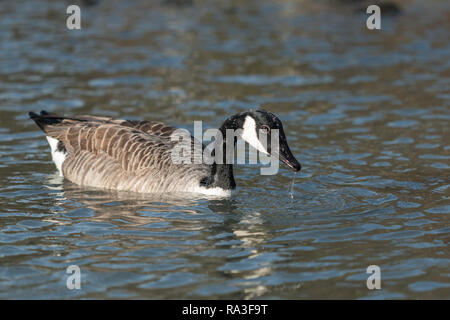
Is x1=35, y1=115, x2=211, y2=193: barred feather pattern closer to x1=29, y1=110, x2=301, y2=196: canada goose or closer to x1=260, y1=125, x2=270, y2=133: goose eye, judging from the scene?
x1=29, y1=110, x2=301, y2=196: canada goose

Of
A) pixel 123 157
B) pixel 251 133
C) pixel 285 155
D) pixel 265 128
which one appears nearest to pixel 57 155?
pixel 123 157

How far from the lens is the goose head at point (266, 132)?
36.1 feet

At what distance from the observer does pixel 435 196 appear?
11922mm

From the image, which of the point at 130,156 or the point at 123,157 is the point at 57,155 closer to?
the point at 123,157

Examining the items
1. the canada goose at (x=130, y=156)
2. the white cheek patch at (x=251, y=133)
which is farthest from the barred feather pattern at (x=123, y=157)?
the white cheek patch at (x=251, y=133)

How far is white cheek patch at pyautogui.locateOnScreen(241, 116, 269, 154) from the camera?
11.3m

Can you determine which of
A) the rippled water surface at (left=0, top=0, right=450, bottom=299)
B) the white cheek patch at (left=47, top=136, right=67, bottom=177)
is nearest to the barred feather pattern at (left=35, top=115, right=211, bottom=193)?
the white cheek patch at (left=47, top=136, right=67, bottom=177)

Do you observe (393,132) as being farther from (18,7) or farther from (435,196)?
(18,7)

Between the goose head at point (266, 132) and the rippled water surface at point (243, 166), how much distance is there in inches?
34.5

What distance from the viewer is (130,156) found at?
12594 mm

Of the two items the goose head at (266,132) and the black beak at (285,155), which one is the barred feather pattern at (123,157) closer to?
the goose head at (266,132)

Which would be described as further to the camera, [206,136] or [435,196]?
[206,136]
